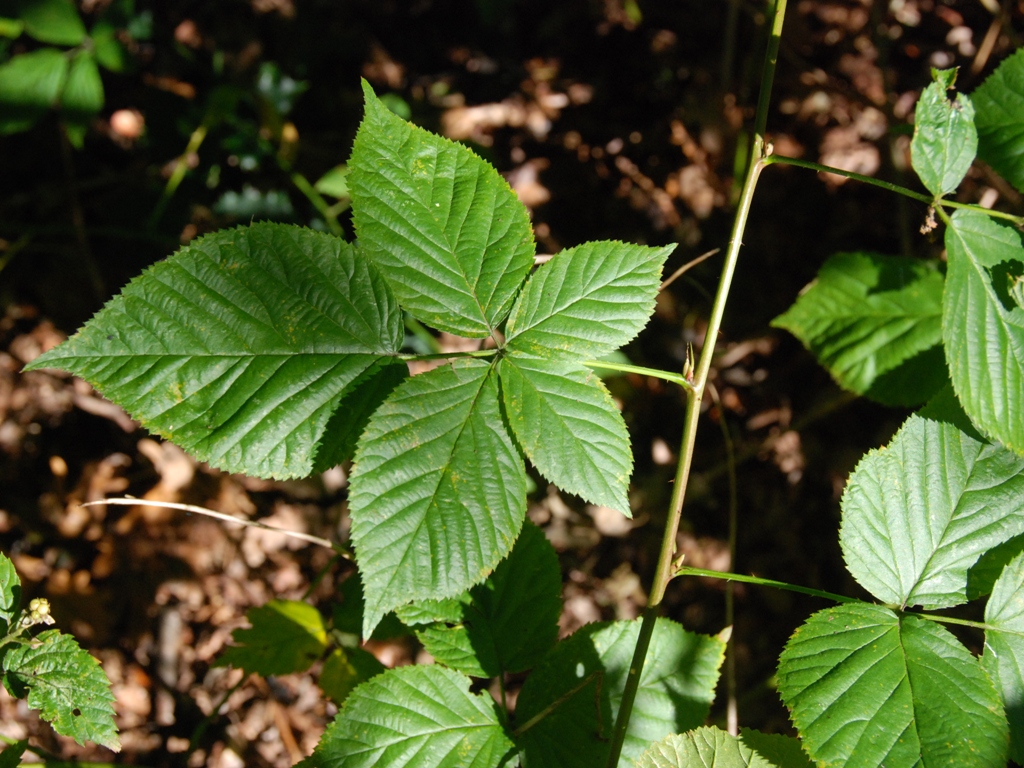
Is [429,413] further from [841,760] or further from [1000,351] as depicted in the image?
[1000,351]

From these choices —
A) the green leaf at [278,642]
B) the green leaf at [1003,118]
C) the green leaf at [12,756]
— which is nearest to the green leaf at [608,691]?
the green leaf at [278,642]

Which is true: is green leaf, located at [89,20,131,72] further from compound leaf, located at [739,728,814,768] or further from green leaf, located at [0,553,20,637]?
compound leaf, located at [739,728,814,768]

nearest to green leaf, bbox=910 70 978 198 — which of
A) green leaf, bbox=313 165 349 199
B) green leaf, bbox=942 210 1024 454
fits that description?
green leaf, bbox=942 210 1024 454

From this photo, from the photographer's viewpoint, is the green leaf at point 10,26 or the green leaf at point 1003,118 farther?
the green leaf at point 10,26

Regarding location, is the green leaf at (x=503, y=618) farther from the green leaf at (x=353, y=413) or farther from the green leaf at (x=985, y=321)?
the green leaf at (x=985, y=321)

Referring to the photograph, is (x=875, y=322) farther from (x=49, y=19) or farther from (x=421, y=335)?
(x=49, y=19)
